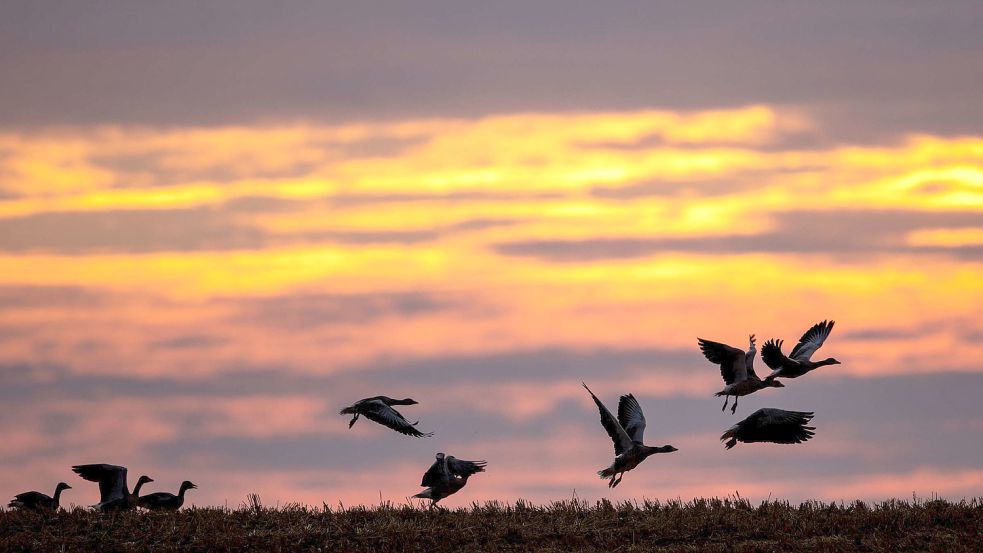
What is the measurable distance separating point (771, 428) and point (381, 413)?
7571 mm

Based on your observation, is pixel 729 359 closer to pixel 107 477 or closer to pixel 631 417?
pixel 631 417

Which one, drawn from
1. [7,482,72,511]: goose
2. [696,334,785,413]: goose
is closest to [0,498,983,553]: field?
[7,482,72,511]: goose

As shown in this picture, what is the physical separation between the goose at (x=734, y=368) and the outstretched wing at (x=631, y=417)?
1.65m

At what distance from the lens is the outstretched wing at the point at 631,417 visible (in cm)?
2813

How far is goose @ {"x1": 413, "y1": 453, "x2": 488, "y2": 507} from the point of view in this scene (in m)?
26.4

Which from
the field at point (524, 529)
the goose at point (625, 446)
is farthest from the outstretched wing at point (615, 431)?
Answer: the field at point (524, 529)

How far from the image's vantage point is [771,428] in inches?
1041

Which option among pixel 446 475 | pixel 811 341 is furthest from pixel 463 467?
pixel 811 341

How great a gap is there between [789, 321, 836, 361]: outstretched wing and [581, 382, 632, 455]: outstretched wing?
16.7 ft

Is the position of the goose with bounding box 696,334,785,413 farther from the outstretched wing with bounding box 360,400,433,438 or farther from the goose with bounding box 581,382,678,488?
the outstretched wing with bounding box 360,400,433,438

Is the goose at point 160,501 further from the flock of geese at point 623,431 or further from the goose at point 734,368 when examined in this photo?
the goose at point 734,368

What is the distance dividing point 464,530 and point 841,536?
5556 millimetres

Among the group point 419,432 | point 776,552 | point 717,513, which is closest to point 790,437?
point 717,513

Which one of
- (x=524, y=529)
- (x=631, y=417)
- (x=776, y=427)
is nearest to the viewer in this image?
(x=524, y=529)
